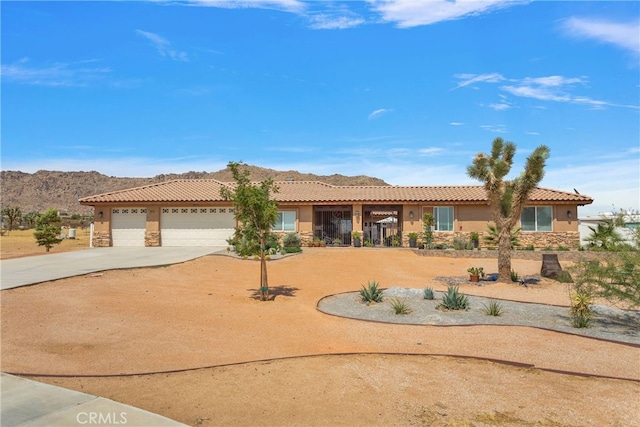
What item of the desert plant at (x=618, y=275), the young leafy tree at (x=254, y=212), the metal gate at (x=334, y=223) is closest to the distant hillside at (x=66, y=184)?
Answer: the metal gate at (x=334, y=223)

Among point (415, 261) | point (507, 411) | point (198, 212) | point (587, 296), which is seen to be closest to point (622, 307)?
point (587, 296)

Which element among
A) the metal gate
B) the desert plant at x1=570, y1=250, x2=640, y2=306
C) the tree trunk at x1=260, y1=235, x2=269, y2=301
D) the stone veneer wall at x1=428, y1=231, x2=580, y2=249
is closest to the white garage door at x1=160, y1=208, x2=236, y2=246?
the metal gate

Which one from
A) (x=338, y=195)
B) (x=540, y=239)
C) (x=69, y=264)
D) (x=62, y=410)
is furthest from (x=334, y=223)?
(x=62, y=410)

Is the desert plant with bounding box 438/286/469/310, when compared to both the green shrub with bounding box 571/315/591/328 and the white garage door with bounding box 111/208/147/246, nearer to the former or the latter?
the green shrub with bounding box 571/315/591/328

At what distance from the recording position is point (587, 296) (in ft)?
37.2

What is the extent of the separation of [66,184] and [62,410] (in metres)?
119

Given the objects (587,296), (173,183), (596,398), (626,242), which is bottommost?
(596,398)

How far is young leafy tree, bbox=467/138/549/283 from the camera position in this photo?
1856cm

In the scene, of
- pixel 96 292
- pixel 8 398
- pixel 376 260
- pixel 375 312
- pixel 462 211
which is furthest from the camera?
pixel 462 211

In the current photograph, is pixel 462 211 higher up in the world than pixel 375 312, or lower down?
higher up

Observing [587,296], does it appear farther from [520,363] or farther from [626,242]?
[520,363]

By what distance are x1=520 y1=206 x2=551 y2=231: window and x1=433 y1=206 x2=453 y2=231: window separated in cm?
448

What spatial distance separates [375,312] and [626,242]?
6.20 metres

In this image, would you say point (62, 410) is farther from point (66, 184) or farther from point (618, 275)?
point (66, 184)
